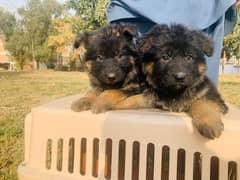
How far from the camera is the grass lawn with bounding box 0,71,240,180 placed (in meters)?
3.21

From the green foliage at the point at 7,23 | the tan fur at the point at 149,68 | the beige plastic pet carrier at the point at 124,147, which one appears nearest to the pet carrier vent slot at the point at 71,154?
the beige plastic pet carrier at the point at 124,147

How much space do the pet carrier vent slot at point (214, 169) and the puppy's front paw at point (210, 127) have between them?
0.11m

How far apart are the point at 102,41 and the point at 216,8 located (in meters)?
0.82

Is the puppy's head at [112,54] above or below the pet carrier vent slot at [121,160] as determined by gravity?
above

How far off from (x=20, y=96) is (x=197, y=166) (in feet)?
18.4

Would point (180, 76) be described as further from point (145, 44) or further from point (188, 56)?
point (145, 44)

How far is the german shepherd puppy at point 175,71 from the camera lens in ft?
6.63

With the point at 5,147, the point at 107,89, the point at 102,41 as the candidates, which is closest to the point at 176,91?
the point at 107,89

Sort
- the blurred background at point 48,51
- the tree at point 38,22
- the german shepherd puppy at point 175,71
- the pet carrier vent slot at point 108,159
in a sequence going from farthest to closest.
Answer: the tree at point 38,22, the blurred background at point 48,51, the german shepherd puppy at point 175,71, the pet carrier vent slot at point 108,159

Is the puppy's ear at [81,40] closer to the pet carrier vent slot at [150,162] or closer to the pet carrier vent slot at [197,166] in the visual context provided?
the pet carrier vent slot at [150,162]

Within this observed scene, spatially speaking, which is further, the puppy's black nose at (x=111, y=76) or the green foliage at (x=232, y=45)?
the green foliage at (x=232, y=45)

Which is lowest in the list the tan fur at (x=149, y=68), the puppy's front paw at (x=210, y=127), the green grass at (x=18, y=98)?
the green grass at (x=18, y=98)

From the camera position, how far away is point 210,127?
1572mm

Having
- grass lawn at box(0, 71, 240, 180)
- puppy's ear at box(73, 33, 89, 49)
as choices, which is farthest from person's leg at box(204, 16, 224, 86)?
grass lawn at box(0, 71, 240, 180)
